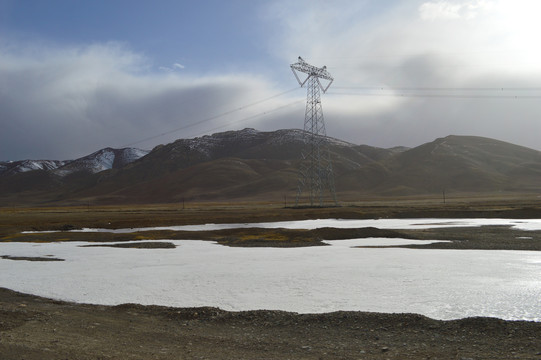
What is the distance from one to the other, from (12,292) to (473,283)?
18.8 metres

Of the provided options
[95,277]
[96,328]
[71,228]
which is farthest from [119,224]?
[96,328]

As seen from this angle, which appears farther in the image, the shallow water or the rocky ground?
the shallow water

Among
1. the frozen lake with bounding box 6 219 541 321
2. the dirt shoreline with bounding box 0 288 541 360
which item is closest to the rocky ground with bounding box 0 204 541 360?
the dirt shoreline with bounding box 0 288 541 360

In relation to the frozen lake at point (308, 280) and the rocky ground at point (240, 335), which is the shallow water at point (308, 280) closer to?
the frozen lake at point (308, 280)

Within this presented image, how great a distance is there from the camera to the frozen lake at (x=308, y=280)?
1490cm

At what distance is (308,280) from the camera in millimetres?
19516

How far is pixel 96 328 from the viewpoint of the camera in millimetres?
12836

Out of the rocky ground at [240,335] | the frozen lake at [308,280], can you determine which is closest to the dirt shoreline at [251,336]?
the rocky ground at [240,335]

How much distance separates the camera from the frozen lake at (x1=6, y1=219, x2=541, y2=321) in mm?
14898

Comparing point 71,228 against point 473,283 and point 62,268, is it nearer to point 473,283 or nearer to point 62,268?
point 62,268

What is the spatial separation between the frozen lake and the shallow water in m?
0.04

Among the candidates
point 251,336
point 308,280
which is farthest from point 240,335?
point 308,280

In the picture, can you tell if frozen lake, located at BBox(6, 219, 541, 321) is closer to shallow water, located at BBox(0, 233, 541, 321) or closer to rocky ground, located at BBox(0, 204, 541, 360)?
shallow water, located at BBox(0, 233, 541, 321)

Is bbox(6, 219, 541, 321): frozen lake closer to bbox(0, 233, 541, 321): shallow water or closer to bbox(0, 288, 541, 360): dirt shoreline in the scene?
bbox(0, 233, 541, 321): shallow water
